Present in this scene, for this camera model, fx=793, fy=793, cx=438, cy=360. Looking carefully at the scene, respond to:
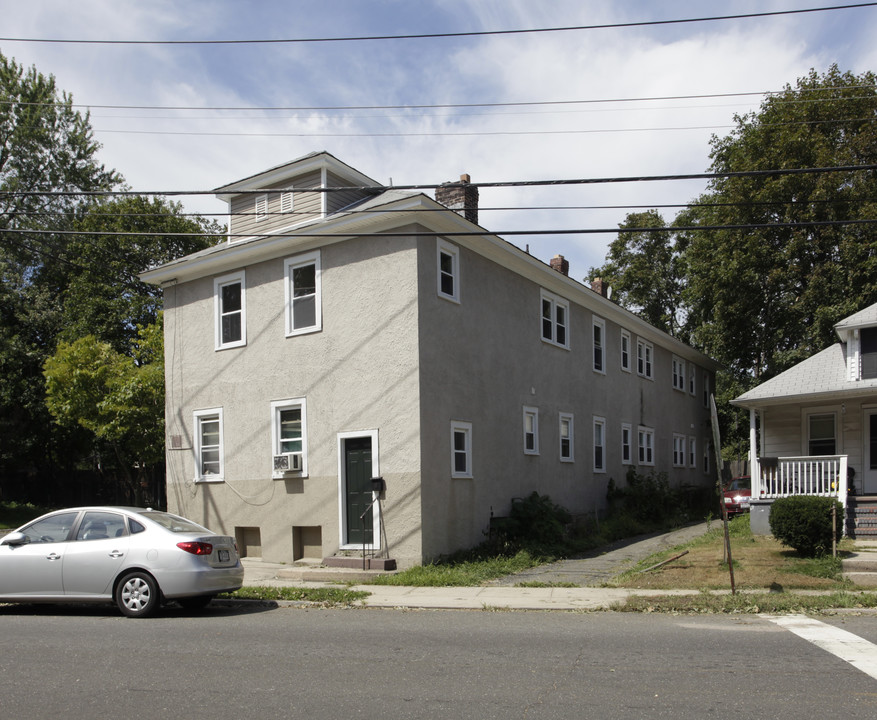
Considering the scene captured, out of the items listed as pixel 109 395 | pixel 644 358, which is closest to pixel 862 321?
pixel 644 358

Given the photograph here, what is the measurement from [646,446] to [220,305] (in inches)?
620

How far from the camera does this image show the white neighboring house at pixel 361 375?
51.4 ft

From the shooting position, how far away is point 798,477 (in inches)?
740

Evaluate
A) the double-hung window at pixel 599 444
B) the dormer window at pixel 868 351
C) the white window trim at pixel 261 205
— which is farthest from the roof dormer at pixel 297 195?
the dormer window at pixel 868 351

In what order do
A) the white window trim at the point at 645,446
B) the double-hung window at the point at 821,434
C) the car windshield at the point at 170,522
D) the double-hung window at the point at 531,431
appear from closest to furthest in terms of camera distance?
the car windshield at the point at 170,522
the double-hung window at the point at 531,431
the double-hung window at the point at 821,434
the white window trim at the point at 645,446

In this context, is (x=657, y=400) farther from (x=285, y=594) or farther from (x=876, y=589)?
(x=285, y=594)

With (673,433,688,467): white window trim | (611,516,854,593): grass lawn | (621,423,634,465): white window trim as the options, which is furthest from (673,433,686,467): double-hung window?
(611,516,854,593): grass lawn

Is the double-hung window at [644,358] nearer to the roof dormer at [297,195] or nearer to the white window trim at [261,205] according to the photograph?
the roof dormer at [297,195]

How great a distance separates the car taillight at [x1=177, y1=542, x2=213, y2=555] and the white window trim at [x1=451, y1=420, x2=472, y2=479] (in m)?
6.45

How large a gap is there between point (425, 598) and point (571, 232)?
695 cm

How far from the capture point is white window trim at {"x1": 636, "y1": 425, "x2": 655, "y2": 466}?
88.1ft

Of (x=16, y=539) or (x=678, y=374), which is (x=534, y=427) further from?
(x=678, y=374)

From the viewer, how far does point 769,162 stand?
28.4 m

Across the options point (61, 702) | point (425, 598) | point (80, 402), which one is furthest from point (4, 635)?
point (80, 402)
